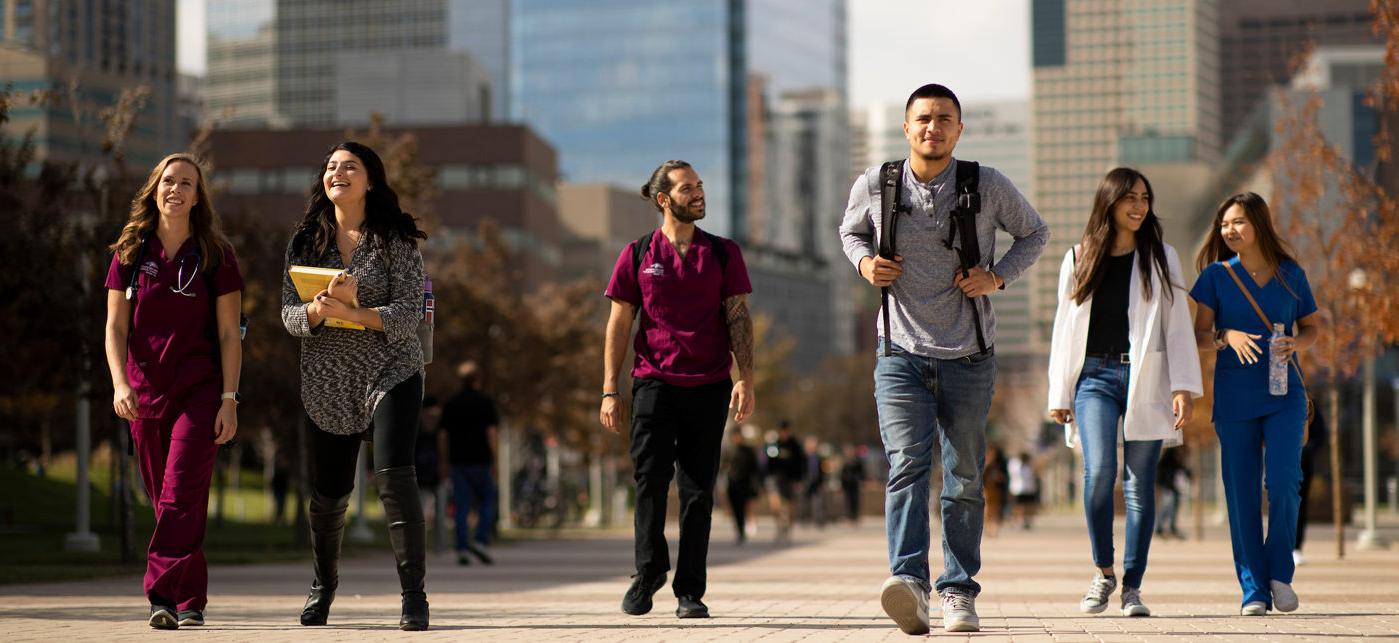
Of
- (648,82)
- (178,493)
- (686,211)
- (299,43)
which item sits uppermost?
(299,43)

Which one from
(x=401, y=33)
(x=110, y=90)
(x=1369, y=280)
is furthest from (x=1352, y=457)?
(x=401, y=33)

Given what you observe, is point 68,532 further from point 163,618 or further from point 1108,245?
point 1108,245

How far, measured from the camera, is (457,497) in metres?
19.9

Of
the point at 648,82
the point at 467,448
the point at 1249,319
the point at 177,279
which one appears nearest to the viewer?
the point at 177,279

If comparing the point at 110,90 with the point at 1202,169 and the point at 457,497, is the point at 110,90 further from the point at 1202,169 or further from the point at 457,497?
the point at 1202,169

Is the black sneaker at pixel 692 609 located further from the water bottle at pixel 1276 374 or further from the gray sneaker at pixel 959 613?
the water bottle at pixel 1276 374

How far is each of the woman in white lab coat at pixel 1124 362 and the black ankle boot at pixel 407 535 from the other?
3.10m

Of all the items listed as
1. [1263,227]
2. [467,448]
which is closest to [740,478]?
[467,448]

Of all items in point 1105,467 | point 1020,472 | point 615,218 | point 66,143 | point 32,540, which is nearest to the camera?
point 1105,467

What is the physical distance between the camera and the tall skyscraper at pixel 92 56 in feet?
176

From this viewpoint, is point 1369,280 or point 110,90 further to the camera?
point 110,90

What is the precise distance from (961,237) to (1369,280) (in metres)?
12.2

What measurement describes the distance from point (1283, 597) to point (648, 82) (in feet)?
586

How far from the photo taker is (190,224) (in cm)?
901
